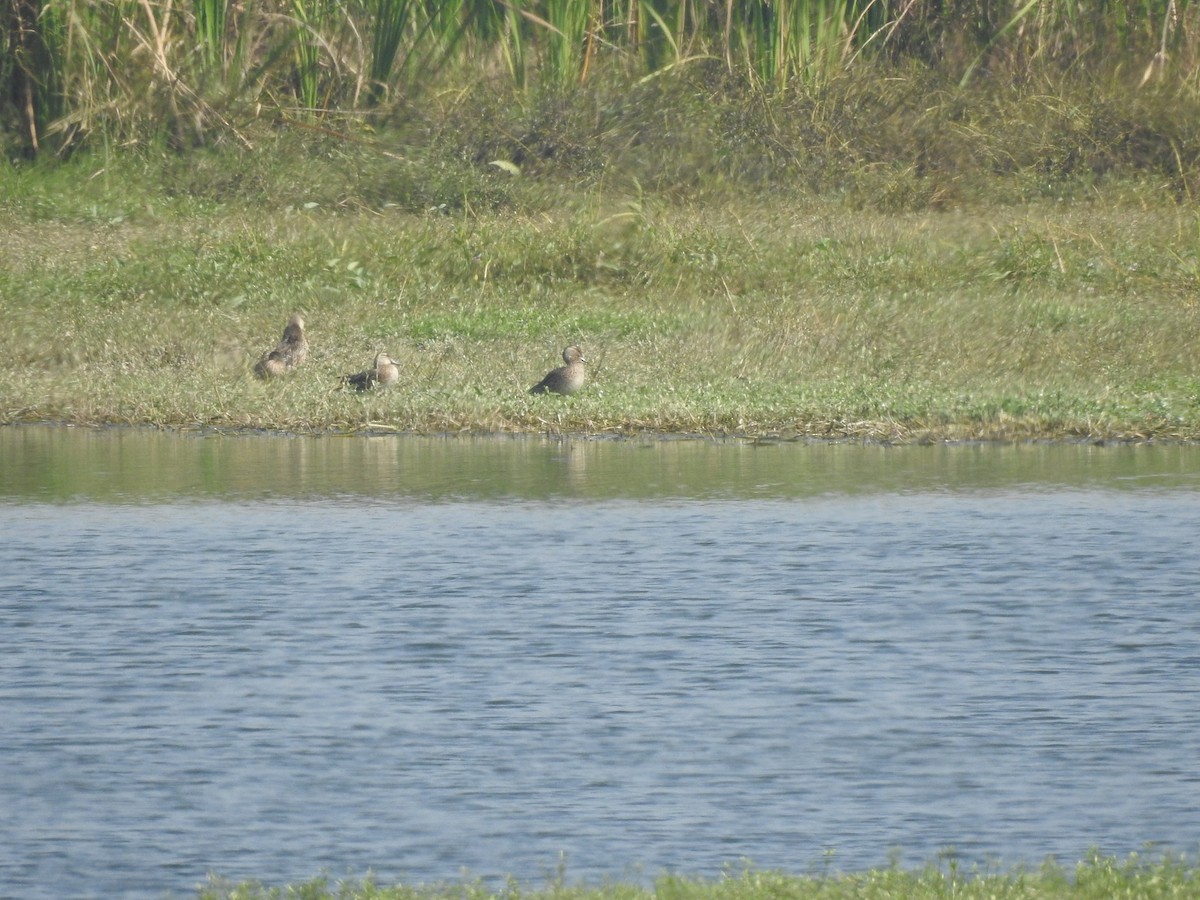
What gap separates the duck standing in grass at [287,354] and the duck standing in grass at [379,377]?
0.83 metres

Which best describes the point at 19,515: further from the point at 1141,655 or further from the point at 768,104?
the point at 768,104

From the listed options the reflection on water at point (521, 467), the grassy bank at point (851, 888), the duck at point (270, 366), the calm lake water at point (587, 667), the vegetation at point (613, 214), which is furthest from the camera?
the duck at point (270, 366)

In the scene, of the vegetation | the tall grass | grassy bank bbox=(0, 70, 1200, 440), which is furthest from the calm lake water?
the tall grass

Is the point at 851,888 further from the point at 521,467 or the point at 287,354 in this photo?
the point at 287,354

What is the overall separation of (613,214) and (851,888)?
18658 mm

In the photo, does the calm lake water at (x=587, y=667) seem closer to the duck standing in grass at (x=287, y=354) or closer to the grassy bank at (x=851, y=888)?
the grassy bank at (x=851, y=888)

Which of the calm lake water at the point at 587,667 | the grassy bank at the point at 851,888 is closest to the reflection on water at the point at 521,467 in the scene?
the calm lake water at the point at 587,667

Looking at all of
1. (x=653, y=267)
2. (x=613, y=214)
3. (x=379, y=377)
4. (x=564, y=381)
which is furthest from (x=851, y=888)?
(x=613, y=214)

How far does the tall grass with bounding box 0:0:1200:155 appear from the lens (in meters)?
25.4

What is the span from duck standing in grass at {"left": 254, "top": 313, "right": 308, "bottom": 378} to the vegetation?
253 mm

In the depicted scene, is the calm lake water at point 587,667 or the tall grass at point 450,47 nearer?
the calm lake water at point 587,667

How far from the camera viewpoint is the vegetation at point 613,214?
671 inches

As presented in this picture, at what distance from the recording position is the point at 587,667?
872 cm

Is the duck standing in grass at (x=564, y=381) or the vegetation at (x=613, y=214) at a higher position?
the vegetation at (x=613, y=214)
